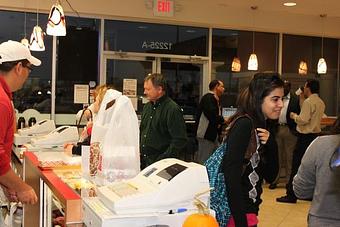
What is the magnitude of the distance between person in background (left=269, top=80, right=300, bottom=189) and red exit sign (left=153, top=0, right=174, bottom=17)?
85.2 inches

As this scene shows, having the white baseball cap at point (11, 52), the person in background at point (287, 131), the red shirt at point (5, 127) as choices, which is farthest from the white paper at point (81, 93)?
the red shirt at point (5, 127)

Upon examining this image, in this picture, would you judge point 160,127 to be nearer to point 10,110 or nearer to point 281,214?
point 10,110

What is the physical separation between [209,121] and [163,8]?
1.96 m

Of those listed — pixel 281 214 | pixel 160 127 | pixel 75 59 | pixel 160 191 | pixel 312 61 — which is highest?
pixel 312 61

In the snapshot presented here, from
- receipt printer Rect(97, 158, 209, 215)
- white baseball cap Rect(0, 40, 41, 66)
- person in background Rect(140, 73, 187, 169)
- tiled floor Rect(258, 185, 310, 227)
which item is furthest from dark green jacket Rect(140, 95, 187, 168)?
receipt printer Rect(97, 158, 209, 215)

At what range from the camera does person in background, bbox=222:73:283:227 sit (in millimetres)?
2305

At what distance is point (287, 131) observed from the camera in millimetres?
7492

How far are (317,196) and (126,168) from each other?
96 cm

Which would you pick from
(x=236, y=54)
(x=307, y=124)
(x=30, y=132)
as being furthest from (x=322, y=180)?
(x=236, y=54)

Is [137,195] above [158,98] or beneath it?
beneath

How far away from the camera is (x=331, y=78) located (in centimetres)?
943

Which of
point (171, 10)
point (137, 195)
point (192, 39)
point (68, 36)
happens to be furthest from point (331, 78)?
point (137, 195)

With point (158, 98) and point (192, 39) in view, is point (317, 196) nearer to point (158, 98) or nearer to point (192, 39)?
point (158, 98)

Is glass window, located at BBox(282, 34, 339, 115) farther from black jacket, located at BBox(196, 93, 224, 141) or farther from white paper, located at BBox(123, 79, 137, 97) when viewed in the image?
white paper, located at BBox(123, 79, 137, 97)
